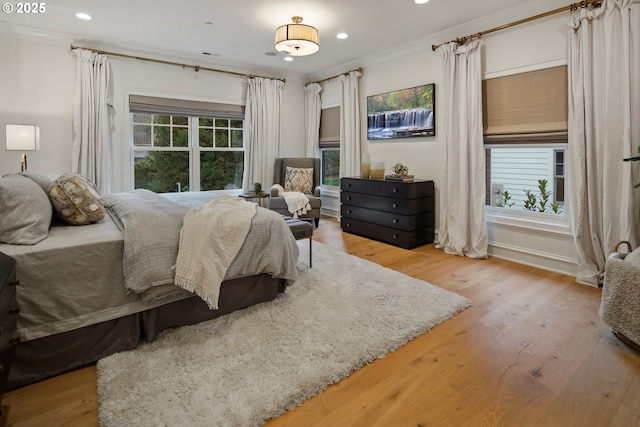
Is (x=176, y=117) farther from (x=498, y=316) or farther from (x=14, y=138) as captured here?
(x=498, y=316)

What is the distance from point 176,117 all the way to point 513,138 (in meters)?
4.59

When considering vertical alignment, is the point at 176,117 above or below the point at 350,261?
above

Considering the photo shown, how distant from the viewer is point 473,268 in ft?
11.5

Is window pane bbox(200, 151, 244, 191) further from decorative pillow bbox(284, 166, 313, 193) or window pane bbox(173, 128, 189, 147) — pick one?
decorative pillow bbox(284, 166, 313, 193)

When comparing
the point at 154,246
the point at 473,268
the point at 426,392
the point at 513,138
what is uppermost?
the point at 513,138

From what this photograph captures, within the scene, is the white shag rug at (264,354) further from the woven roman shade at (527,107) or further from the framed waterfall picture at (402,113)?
the framed waterfall picture at (402,113)

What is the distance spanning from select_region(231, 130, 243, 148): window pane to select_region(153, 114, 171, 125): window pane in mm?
1035

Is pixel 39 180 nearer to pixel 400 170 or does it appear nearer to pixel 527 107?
pixel 400 170

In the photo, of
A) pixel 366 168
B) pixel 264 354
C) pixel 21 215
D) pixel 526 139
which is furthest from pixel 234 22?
pixel 264 354

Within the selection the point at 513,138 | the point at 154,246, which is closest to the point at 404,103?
the point at 513,138

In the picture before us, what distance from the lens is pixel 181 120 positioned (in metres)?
5.38

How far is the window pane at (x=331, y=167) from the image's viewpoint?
625 centimetres

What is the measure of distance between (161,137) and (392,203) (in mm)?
3546

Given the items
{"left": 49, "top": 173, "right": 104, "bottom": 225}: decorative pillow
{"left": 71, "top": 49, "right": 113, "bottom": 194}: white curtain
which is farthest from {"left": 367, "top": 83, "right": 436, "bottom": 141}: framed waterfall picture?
{"left": 49, "top": 173, "right": 104, "bottom": 225}: decorative pillow
